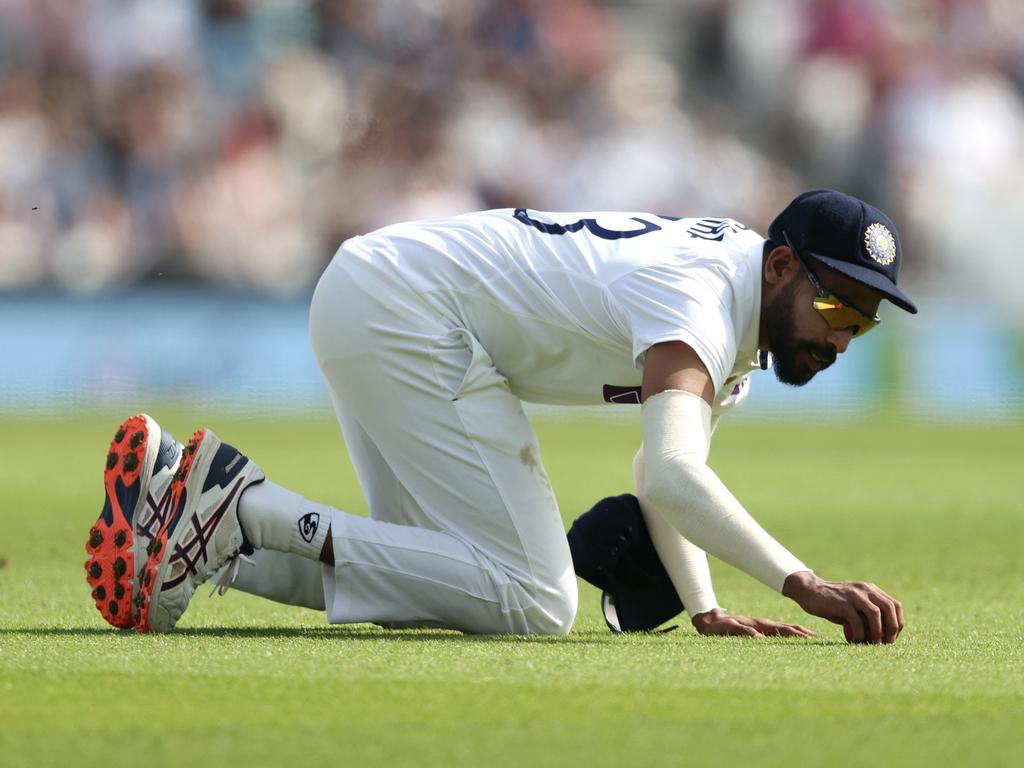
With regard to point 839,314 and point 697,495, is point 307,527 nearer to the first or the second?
point 697,495

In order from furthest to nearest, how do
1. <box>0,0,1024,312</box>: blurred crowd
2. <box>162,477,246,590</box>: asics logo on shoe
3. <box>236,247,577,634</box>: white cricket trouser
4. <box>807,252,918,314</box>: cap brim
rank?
<box>0,0,1024,312</box>: blurred crowd → <box>236,247,577,634</box>: white cricket trouser → <box>162,477,246,590</box>: asics logo on shoe → <box>807,252,918,314</box>: cap brim

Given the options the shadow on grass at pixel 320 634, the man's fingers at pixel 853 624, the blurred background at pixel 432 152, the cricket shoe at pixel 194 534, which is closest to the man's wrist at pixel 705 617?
the shadow on grass at pixel 320 634

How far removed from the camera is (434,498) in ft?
13.5

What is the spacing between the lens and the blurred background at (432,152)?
43.7ft

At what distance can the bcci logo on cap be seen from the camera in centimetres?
373

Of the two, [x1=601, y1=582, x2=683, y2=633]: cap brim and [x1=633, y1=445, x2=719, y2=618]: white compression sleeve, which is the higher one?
[x1=633, y1=445, x2=719, y2=618]: white compression sleeve

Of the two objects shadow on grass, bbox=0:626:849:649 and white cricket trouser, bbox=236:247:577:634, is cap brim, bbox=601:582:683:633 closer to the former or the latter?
shadow on grass, bbox=0:626:849:649

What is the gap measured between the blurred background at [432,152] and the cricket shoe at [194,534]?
9.12m

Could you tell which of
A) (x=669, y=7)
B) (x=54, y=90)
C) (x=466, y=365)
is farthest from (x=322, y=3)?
(x=466, y=365)

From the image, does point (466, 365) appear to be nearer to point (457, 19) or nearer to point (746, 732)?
point (746, 732)

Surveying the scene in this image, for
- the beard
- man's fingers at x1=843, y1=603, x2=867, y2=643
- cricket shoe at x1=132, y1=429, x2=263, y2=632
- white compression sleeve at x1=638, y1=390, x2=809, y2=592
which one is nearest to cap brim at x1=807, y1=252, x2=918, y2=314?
the beard

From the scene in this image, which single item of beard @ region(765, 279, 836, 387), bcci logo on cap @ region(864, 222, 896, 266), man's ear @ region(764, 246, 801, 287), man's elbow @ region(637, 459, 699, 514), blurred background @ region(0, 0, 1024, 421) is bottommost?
blurred background @ region(0, 0, 1024, 421)

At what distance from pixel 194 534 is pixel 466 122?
11.0 metres

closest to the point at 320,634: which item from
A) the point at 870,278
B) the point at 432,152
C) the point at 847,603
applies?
the point at 847,603
